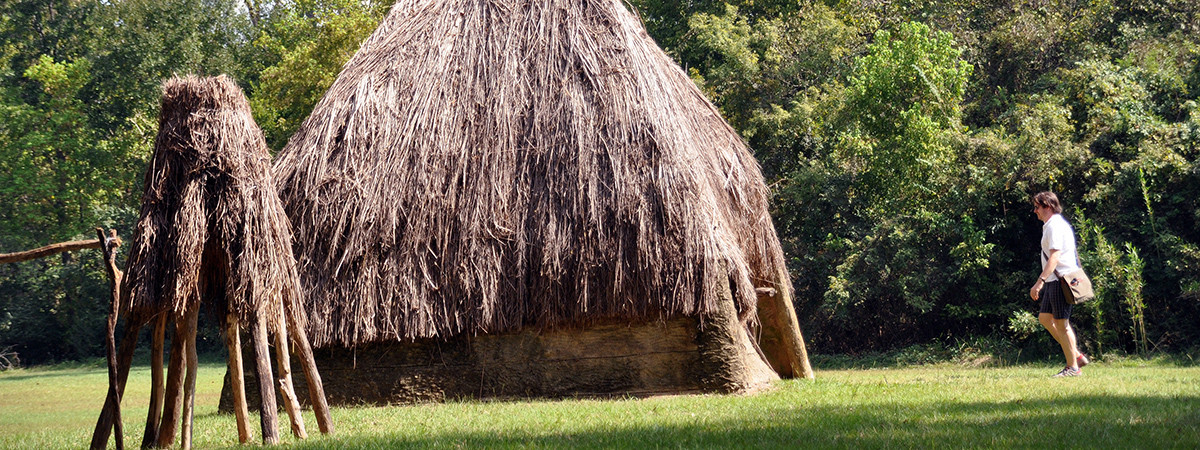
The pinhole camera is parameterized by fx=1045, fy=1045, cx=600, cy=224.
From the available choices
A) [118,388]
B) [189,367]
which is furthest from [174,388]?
[118,388]

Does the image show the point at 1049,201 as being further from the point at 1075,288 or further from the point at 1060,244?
the point at 1075,288

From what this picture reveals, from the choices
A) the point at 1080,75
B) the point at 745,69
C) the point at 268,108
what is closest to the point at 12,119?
the point at 268,108

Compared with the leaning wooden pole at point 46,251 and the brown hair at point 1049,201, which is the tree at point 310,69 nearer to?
the brown hair at point 1049,201

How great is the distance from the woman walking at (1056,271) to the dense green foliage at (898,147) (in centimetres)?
412

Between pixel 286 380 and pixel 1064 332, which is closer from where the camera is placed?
pixel 286 380

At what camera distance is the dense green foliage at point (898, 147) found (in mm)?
13891

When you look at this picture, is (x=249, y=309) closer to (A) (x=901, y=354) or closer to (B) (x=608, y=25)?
(B) (x=608, y=25)

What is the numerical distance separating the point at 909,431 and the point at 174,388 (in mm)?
4388

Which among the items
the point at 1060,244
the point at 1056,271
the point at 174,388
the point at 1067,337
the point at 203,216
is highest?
the point at 203,216

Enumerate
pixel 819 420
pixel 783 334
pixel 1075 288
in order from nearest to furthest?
pixel 819 420
pixel 1075 288
pixel 783 334

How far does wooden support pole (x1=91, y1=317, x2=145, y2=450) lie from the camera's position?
5.99 m

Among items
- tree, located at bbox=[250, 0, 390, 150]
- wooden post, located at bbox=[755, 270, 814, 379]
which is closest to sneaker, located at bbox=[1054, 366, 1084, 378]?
wooden post, located at bbox=[755, 270, 814, 379]

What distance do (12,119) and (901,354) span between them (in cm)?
2256

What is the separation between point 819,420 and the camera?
22.4ft
